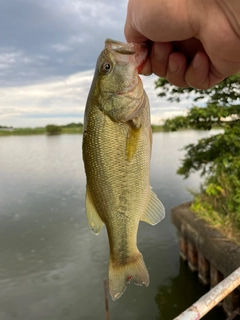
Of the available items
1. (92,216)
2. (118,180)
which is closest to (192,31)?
(118,180)

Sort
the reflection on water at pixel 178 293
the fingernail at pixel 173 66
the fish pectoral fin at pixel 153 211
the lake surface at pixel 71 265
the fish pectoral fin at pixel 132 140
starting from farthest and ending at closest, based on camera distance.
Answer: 1. the lake surface at pixel 71 265
2. the reflection on water at pixel 178 293
3. the fingernail at pixel 173 66
4. the fish pectoral fin at pixel 153 211
5. the fish pectoral fin at pixel 132 140

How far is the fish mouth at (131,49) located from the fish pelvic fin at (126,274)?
1273 millimetres

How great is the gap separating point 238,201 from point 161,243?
4.38 meters

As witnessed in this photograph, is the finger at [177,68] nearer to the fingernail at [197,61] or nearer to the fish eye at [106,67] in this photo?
the fingernail at [197,61]

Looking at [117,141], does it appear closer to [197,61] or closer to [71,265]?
[197,61]

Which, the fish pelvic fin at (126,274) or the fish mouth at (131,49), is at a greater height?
the fish mouth at (131,49)

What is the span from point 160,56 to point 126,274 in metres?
1.46

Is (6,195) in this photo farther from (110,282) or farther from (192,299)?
(110,282)

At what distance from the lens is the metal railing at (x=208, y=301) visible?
247 centimetres

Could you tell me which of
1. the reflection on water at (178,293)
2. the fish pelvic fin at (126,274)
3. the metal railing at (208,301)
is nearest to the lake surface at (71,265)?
the reflection on water at (178,293)

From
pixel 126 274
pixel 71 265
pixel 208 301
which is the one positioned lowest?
pixel 71 265

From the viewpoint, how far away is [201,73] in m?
2.04

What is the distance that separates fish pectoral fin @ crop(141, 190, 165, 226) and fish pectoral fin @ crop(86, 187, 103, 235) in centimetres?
30

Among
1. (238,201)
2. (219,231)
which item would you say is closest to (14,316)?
(219,231)
